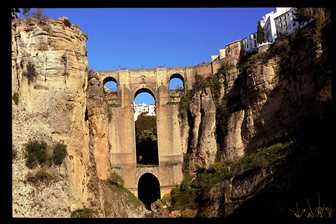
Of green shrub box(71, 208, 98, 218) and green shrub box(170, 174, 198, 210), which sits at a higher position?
green shrub box(71, 208, 98, 218)

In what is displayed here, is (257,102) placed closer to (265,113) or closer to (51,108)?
(265,113)

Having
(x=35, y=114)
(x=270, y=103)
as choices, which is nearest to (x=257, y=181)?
(x=270, y=103)

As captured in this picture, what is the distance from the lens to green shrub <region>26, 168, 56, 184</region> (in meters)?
18.8

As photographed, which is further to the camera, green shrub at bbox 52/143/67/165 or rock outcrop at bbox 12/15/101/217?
green shrub at bbox 52/143/67/165

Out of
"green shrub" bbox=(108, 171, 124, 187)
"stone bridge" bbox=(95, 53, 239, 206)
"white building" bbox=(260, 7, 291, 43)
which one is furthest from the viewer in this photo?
"white building" bbox=(260, 7, 291, 43)

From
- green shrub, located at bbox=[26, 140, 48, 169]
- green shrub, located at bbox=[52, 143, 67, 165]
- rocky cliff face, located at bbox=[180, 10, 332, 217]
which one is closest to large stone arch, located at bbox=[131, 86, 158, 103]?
rocky cliff face, located at bbox=[180, 10, 332, 217]

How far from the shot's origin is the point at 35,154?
1933cm

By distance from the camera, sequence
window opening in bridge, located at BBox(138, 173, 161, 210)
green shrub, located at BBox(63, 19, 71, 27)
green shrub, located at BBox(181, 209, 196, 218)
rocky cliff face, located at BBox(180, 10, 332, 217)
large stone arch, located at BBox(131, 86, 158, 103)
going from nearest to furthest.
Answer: green shrub, located at BBox(63, 19, 71, 27)
rocky cliff face, located at BBox(180, 10, 332, 217)
green shrub, located at BBox(181, 209, 196, 218)
large stone arch, located at BBox(131, 86, 158, 103)
window opening in bridge, located at BBox(138, 173, 161, 210)

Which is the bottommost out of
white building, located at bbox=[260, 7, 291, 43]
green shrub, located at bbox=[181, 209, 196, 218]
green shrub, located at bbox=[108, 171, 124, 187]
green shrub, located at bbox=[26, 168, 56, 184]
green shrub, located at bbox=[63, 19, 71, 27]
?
green shrub, located at bbox=[181, 209, 196, 218]

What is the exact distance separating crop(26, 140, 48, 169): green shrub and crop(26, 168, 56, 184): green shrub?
34cm

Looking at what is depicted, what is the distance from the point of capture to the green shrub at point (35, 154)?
19062mm

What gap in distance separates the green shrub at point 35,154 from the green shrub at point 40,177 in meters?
0.34

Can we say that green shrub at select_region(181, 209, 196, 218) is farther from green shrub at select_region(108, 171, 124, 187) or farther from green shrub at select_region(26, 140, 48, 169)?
green shrub at select_region(26, 140, 48, 169)

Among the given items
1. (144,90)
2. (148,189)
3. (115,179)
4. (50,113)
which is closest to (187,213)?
(115,179)
